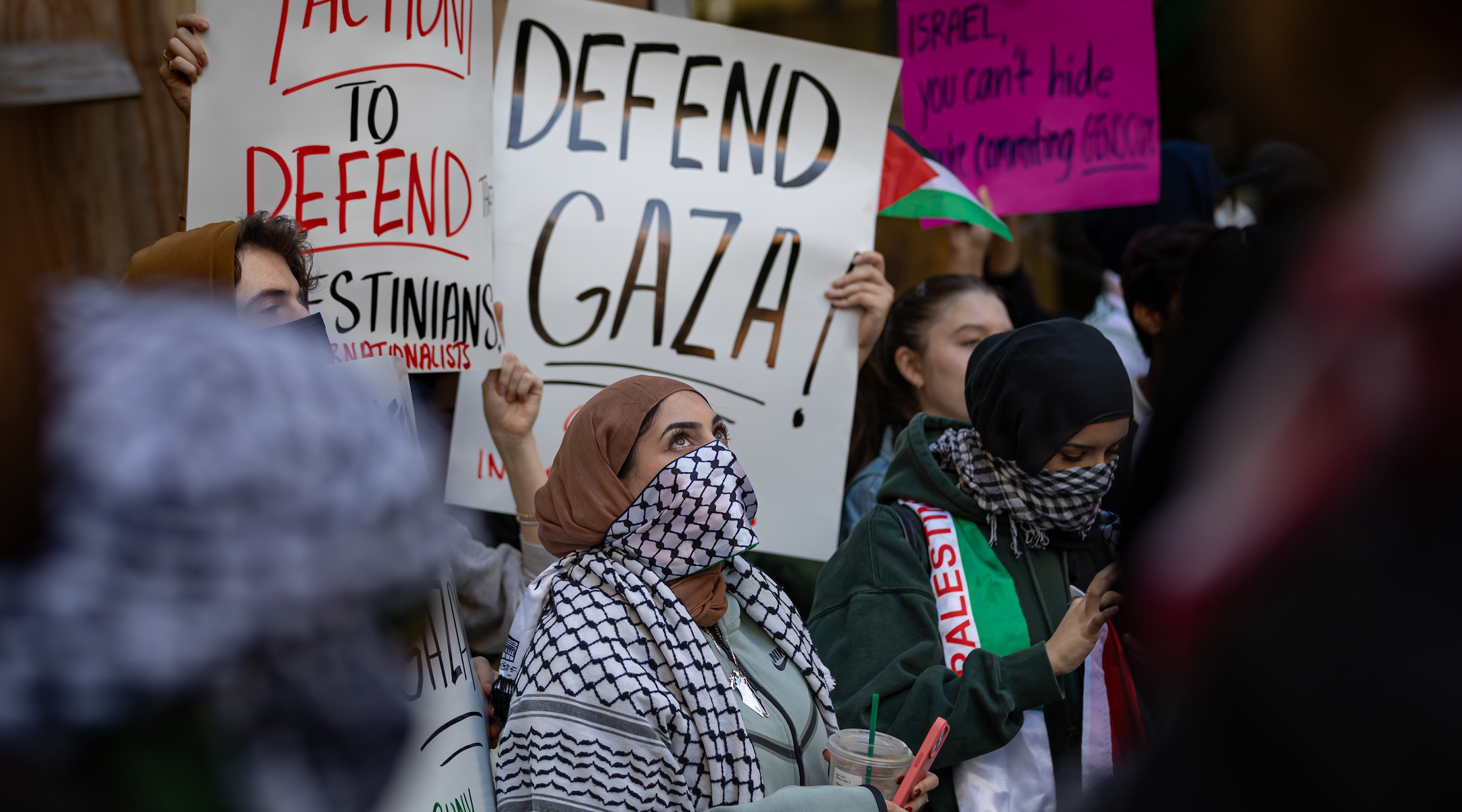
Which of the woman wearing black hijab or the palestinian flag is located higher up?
the palestinian flag

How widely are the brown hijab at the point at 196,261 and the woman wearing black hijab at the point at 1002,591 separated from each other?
1.38m

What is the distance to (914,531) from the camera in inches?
95.5

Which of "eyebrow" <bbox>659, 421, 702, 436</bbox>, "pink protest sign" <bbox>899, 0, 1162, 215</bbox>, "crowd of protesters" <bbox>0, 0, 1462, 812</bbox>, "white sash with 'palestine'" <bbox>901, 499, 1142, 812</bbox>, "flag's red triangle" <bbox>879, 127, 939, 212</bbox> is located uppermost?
"pink protest sign" <bbox>899, 0, 1162, 215</bbox>

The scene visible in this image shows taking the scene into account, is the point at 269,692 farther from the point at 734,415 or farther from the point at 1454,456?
the point at 734,415

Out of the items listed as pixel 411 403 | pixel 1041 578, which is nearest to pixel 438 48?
pixel 411 403

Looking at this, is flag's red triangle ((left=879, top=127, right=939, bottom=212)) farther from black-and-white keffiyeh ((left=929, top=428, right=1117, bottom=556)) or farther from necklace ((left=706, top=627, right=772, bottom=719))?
necklace ((left=706, top=627, right=772, bottom=719))

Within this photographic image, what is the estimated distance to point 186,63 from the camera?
90.9 inches

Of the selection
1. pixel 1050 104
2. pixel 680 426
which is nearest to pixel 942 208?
pixel 1050 104

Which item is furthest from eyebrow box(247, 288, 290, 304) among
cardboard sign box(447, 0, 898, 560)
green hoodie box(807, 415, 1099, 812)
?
green hoodie box(807, 415, 1099, 812)

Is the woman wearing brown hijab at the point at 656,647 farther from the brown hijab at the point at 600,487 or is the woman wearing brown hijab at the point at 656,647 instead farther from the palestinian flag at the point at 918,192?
the palestinian flag at the point at 918,192

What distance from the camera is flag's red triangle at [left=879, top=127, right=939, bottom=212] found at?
3.29m

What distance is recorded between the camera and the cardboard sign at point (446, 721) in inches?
70.4

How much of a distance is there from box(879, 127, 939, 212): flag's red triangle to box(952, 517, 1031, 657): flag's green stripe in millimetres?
1192

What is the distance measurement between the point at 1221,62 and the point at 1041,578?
71.2 inches
